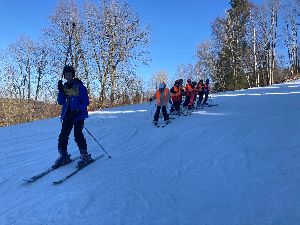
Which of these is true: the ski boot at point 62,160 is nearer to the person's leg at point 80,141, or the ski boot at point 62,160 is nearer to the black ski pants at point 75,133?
the black ski pants at point 75,133

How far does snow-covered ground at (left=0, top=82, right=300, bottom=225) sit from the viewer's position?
562 cm

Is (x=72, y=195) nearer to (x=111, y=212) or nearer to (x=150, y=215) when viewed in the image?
(x=111, y=212)

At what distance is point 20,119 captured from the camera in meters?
37.9

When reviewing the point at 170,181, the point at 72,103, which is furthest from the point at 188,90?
the point at 170,181

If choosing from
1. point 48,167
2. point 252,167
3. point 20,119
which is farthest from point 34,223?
point 20,119

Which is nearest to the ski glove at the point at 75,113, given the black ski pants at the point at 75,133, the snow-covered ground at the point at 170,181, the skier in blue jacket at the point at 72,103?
the skier in blue jacket at the point at 72,103

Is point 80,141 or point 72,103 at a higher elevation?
point 72,103

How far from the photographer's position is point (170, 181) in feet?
23.7

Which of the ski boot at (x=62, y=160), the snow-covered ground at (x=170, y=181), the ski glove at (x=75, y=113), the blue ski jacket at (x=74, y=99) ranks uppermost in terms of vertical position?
the blue ski jacket at (x=74, y=99)

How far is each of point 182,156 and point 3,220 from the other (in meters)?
4.51

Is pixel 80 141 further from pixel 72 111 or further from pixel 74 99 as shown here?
pixel 74 99

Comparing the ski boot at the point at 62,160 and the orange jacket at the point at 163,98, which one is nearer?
the ski boot at the point at 62,160

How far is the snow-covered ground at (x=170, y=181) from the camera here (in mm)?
5617

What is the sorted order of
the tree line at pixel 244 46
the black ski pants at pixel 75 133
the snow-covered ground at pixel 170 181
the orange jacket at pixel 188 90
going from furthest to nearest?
1. the tree line at pixel 244 46
2. the orange jacket at pixel 188 90
3. the black ski pants at pixel 75 133
4. the snow-covered ground at pixel 170 181
